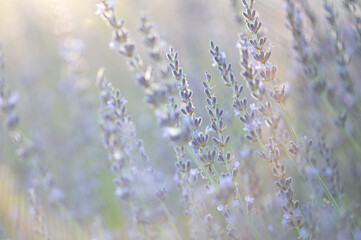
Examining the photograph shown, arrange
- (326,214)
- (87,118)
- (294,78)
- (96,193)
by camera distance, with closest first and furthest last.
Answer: (326,214) < (294,78) < (96,193) < (87,118)

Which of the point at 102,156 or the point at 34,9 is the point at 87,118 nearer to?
the point at 102,156

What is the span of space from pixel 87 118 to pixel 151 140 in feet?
2.44

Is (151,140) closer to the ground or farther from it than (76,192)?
farther from it

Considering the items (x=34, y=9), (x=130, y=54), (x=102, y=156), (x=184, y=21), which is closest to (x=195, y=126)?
(x=130, y=54)

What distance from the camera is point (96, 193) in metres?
3.96

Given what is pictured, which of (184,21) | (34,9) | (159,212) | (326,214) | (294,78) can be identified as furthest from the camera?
(34,9)

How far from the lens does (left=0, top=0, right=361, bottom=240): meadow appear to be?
162 cm

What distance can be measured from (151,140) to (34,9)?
4788mm

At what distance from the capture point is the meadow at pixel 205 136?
1.62m

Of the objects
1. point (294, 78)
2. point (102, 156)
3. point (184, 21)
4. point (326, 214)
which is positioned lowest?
point (326, 214)

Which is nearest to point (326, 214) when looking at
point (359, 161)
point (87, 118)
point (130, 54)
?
point (359, 161)

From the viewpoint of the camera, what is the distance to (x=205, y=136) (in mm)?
1596

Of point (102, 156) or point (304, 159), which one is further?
point (102, 156)

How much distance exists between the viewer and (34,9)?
7.60m
